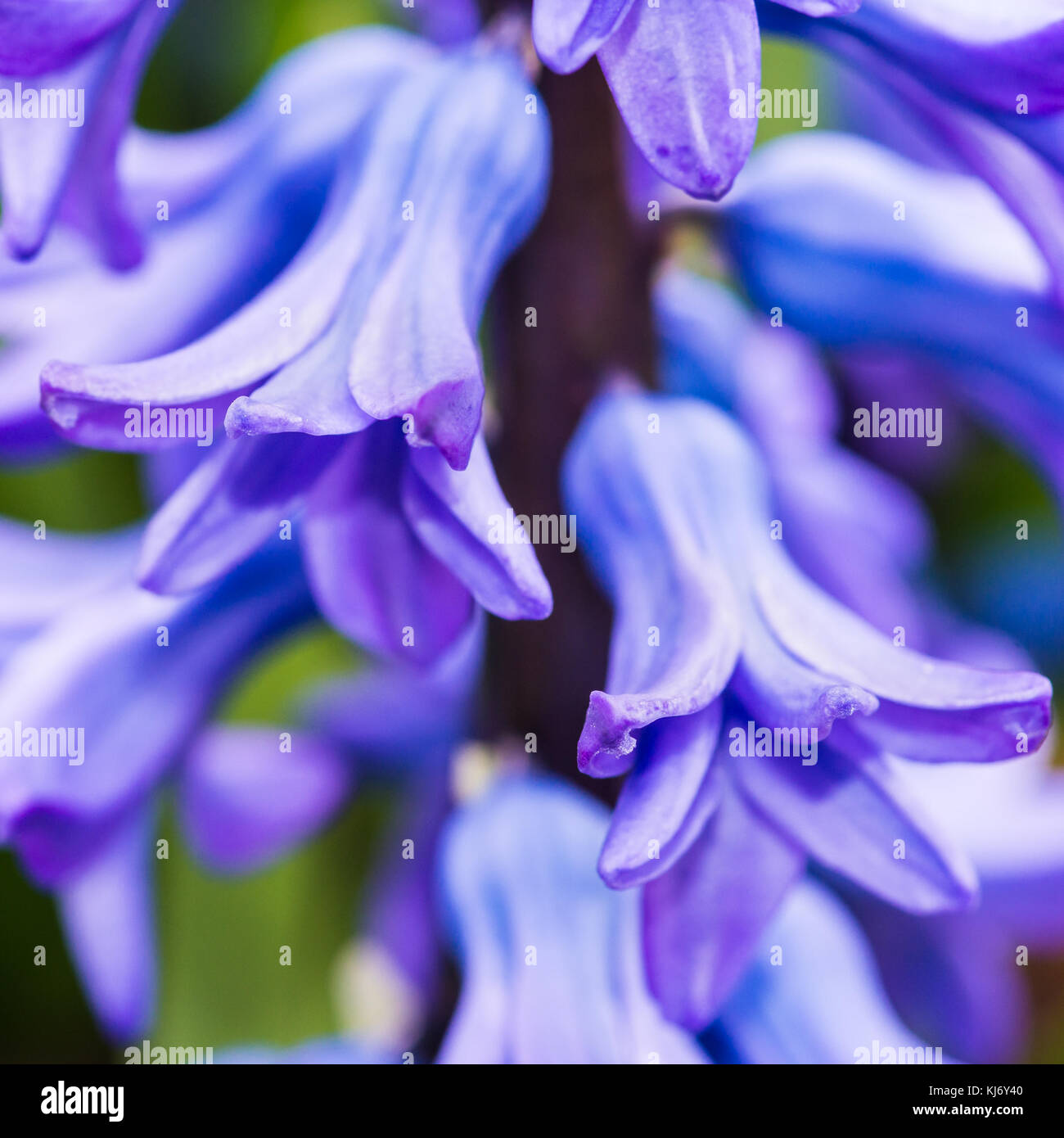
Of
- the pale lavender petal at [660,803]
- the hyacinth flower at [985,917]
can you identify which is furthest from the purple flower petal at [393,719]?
the pale lavender petal at [660,803]

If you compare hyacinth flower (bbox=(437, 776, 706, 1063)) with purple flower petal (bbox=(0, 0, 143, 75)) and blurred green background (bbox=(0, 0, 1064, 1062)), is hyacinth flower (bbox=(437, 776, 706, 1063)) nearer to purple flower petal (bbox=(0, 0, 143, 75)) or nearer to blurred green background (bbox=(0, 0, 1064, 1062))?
blurred green background (bbox=(0, 0, 1064, 1062))

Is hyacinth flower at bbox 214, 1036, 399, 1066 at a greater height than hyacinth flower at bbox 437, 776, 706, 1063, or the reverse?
hyacinth flower at bbox 437, 776, 706, 1063

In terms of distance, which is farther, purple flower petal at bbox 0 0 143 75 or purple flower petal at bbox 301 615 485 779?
purple flower petal at bbox 301 615 485 779

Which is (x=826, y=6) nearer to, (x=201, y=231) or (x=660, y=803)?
(x=660, y=803)

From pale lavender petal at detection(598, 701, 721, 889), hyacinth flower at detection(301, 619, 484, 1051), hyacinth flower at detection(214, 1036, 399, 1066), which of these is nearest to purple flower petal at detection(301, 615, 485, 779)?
hyacinth flower at detection(301, 619, 484, 1051)

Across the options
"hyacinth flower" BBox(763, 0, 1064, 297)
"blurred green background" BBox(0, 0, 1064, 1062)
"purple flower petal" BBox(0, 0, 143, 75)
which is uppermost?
"purple flower petal" BBox(0, 0, 143, 75)

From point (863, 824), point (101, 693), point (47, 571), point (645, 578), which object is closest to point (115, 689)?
point (101, 693)

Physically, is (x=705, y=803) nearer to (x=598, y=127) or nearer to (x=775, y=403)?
(x=598, y=127)
